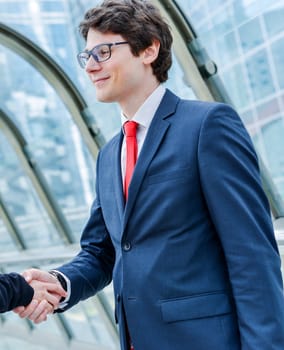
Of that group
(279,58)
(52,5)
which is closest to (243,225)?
(279,58)

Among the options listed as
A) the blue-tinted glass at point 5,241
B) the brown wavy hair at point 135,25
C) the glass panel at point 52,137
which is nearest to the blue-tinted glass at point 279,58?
the brown wavy hair at point 135,25

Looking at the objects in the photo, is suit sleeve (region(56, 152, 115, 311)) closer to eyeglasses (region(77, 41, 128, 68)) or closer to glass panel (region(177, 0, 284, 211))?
eyeglasses (region(77, 41, 128, 68))

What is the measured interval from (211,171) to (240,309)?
369mm

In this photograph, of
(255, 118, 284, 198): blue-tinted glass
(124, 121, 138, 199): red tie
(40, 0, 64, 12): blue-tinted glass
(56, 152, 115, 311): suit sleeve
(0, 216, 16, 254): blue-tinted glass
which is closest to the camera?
(124, 121, 138, 199): red tie

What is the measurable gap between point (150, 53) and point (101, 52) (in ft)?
0.52

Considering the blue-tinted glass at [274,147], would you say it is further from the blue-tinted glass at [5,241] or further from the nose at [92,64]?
the blue-tinted glass at [5,241]

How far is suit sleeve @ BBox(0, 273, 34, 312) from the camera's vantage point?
1.63 m

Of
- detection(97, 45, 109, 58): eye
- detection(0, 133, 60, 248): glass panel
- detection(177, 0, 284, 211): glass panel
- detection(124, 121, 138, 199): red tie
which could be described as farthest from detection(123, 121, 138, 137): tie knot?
detection(0, 133, 60, 248): glass panel

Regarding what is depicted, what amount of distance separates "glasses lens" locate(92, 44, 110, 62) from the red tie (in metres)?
0.22

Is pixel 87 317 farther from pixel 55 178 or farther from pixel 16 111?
pixel 16 111

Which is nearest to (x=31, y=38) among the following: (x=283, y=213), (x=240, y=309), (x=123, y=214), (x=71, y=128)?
(x=71, y=128)

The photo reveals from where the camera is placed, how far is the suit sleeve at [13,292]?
5.35ft

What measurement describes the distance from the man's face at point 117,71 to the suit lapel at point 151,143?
0.11 meters

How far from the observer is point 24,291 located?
170cm
